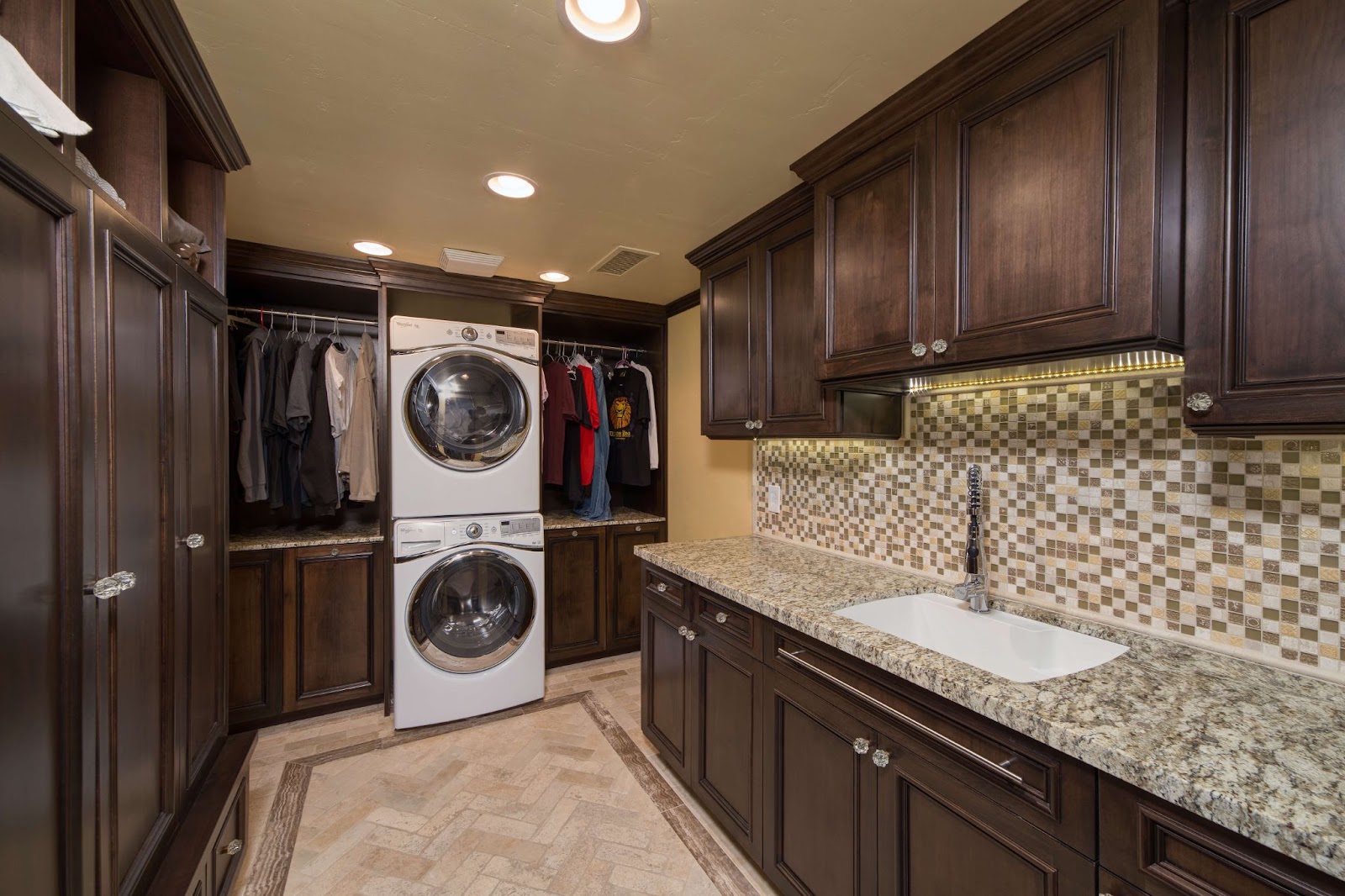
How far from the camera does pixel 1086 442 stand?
144 centimetres

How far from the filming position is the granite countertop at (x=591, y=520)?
3.34 m

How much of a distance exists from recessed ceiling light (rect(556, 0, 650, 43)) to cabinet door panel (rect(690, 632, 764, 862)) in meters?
1.70

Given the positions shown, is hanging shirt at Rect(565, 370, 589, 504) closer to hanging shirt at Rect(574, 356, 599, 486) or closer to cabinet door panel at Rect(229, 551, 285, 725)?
hanging shirt at Rect(574, 356, 599, 486)

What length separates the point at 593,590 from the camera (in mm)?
3408

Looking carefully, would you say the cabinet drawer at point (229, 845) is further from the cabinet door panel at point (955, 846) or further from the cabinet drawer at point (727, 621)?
the cabinet door panel at point (955, 846)

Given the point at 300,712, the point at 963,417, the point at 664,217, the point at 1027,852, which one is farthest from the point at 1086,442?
the point at 300,712

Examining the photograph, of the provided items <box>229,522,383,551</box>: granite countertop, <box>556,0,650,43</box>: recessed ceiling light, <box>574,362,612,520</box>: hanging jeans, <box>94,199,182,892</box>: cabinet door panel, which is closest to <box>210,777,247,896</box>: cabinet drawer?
<box>94,199,182,892</box>: cabinet door panel

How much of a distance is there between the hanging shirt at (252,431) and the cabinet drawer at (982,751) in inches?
106

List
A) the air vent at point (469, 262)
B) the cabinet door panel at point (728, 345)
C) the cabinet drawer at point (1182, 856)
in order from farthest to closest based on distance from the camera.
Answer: the air vent at point (469, 262)
the cabinet door panel at point (728, 345)
the cabinet drawer at point (1182, 856)

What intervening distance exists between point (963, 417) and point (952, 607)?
602mm

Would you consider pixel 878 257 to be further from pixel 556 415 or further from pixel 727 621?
pixel 556 415

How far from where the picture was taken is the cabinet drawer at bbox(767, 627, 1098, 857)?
2.91ft

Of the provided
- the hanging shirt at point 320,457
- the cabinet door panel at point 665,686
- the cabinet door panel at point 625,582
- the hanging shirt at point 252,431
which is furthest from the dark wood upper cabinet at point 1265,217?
the hanging shirt at point 252,431

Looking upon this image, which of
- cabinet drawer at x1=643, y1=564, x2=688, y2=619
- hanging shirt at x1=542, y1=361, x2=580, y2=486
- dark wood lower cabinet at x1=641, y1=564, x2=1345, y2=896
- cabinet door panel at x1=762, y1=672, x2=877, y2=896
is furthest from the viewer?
hanging shirt at x1=542, y1=361, x2=580, y2=486
